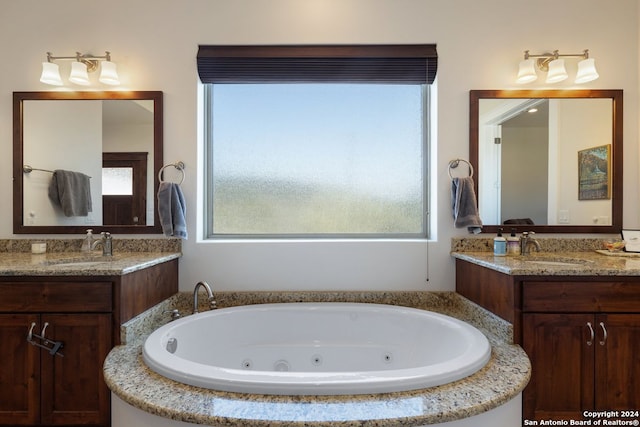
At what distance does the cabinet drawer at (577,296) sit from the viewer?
150 centimetres

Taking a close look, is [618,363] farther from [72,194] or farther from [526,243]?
[72,194]

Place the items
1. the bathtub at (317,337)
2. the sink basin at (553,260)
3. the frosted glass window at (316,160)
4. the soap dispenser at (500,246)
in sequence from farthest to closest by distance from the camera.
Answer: the frosted glass window at (316,160) < the soap dispenser at (500,246) < the sink basin at (553,260) < the bathtub at (317,337)

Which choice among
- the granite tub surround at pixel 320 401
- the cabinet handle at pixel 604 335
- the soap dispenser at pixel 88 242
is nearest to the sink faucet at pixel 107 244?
the soap dispenser at pixel 88 242

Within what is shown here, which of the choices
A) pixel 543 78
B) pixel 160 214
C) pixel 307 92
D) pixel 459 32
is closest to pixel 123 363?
pixel 160 214

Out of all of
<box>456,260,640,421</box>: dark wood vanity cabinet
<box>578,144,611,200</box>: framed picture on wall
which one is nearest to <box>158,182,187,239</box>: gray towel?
<box>456,260,640,421</box>: dark wood vanity cabinet

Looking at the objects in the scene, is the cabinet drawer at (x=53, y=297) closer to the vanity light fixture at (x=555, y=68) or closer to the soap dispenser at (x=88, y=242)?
the soap dispenser at (x=88, y=242)

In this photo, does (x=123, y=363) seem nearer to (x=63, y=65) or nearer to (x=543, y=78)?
(x=63, y=65)

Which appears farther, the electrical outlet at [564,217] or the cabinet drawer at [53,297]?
the electrical outlet at [564,217]

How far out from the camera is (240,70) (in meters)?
2.13

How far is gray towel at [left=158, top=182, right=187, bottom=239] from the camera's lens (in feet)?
6.52

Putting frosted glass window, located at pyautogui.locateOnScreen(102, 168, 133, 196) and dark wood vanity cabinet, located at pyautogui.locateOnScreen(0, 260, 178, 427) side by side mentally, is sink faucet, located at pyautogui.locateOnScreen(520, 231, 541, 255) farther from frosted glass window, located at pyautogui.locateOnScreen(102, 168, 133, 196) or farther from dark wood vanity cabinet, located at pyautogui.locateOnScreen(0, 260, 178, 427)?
frosted glass window, located at pyautogui.locateOnScreen(102, 168, 133, 196)

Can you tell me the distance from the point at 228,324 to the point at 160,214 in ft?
2.57

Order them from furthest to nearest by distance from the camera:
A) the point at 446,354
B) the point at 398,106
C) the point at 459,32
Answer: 1. the point at 398,106
2. the point at 459,32
3. the point at 446,354

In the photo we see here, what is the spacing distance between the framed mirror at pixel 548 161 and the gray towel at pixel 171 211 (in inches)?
73.9
